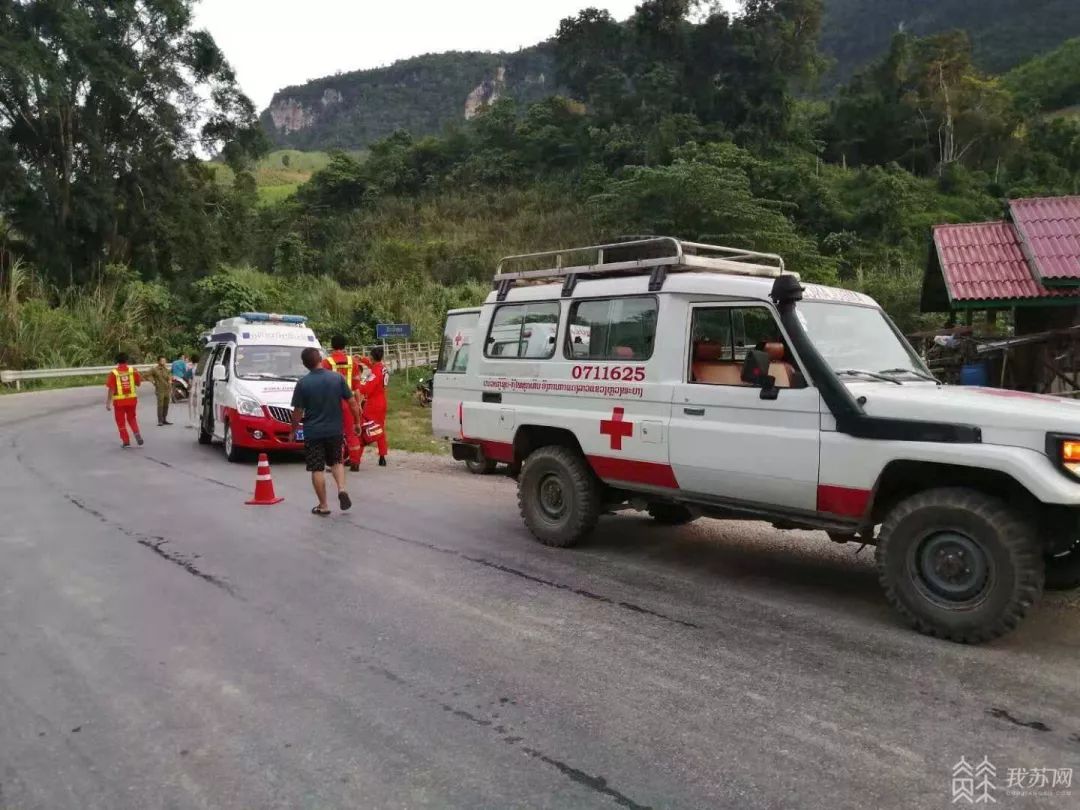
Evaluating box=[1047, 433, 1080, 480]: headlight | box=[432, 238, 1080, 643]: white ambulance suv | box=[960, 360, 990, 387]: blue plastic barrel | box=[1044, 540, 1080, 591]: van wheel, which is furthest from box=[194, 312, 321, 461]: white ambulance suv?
box=[960, 360, 990, 387]: blue plastic barrel

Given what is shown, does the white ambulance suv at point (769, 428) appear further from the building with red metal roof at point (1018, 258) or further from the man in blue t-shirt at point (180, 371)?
the man in blue t-shirt at point (180, 371)

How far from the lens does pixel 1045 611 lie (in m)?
5.08

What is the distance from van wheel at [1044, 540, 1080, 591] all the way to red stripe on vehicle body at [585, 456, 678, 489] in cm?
234

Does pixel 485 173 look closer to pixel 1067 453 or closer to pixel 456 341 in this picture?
pixel 456 341

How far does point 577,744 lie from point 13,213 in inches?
1647

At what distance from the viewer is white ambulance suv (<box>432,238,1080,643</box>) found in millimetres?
4371

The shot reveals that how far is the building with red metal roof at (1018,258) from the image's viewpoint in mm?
11703

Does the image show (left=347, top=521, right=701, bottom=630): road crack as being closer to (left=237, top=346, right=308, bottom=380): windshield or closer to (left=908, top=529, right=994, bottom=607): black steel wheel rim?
(left=908, top=529, right=994, bottom=607): black steel wheel rim

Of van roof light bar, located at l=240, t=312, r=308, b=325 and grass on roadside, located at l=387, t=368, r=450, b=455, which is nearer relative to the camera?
van roof light bar, located at l=240, t=312, r=308, b=325

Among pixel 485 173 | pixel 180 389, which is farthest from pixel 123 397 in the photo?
pixel 485 173

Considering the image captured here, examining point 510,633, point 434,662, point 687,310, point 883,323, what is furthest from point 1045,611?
point 434,662

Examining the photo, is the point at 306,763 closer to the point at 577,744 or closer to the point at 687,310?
the point at 577,744

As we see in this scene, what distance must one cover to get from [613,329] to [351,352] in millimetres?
27068

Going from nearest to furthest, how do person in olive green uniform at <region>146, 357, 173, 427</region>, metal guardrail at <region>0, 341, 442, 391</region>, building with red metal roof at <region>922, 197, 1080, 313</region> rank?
building with red metal roof at <region>922, 197, 1080, 313</region>, person in olive green uniform at <region>146, 357, 173, 427</region>, metal guardrail at <region>0, 341, 442, 391</region>
